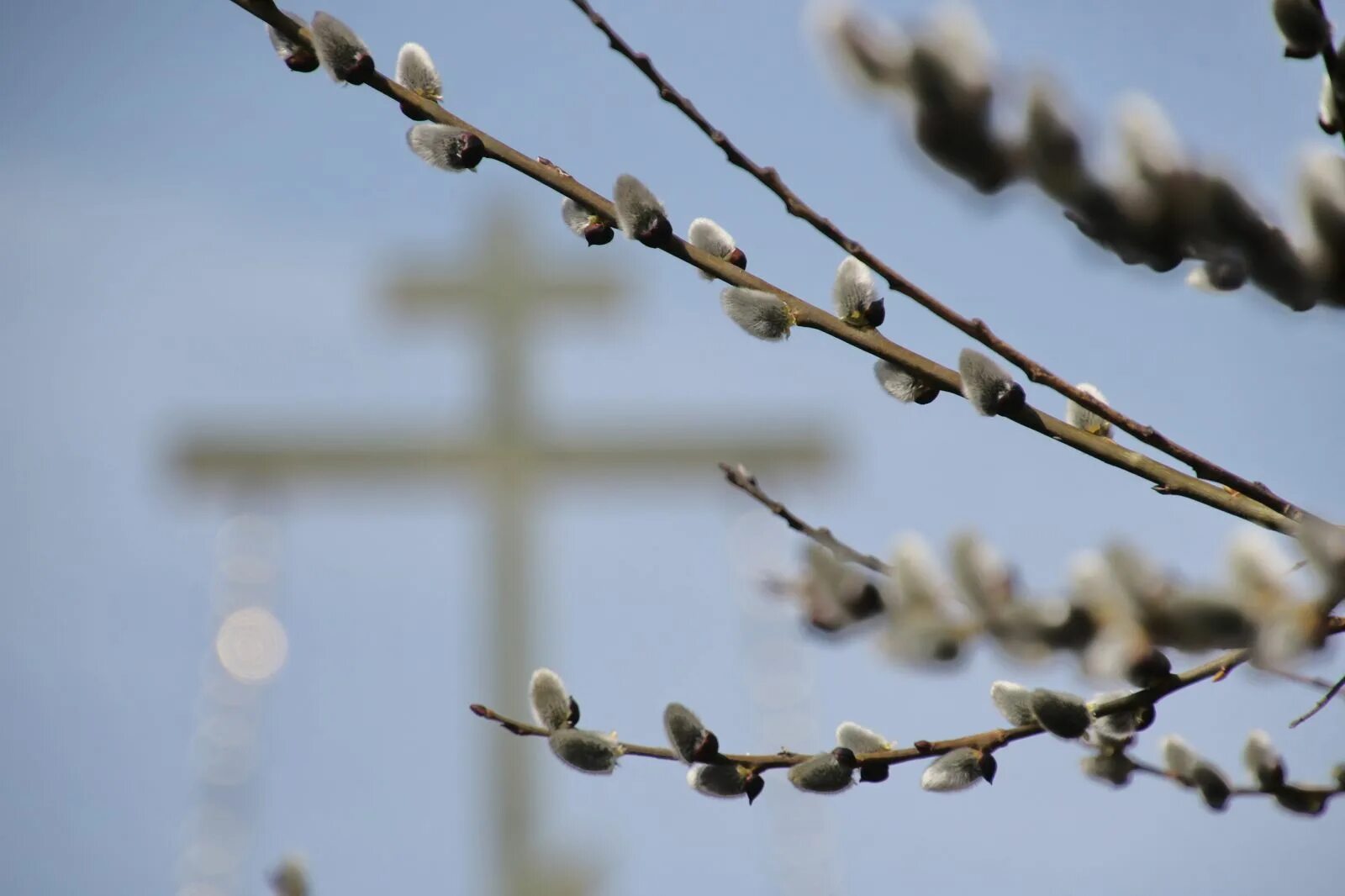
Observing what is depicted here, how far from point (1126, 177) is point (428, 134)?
40cm

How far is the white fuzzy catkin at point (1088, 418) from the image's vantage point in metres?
0.79

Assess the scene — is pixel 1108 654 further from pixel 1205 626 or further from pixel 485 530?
pixel 485 530

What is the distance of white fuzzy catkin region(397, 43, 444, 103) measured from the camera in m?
0.81

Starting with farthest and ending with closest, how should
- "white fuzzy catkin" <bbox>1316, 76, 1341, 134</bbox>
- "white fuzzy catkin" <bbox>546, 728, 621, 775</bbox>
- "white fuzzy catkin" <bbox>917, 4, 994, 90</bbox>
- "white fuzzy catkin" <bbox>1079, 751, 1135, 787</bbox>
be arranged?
"white fuzzy catkin" <bbox>1079, 751, 1135, 787</bbox>
"white fuzzy catkin" <bbox>546, 728, 621, 775</bbox>
"white fuzzy catkin" <bbox>1316, 76, 1341, 134</bbox>
"white fuzzy catkin" <bbox>917, 4, 994, 90</bbox>

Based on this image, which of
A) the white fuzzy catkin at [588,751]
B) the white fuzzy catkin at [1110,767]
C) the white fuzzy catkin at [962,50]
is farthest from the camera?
the white fuzzy catkin at [1110,767]

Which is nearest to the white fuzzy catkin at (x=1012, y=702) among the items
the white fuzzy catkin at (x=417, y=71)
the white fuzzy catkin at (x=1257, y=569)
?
the white fuzzy catkin at (x=1257, y=569)

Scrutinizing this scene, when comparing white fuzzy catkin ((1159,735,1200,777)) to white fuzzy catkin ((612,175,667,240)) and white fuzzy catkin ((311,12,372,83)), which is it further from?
white fuzzy catkin ((311,12,372,83))

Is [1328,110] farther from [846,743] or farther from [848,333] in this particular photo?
[846,743]

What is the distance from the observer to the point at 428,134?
78 cm

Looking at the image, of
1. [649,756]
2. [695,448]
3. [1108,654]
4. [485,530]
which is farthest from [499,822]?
[1108,654]

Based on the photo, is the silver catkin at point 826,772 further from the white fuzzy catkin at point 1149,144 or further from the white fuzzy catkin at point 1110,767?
the white fuzzy catkin at point 1149,144

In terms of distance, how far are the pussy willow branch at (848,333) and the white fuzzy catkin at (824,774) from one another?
0.74 feet

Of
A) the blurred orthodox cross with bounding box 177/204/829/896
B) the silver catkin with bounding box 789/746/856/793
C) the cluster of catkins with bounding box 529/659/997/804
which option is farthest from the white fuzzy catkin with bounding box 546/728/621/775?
the blurred orthodox cross with bounding box 177/204/829/896

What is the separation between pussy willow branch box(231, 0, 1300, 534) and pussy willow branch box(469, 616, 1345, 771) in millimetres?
82
